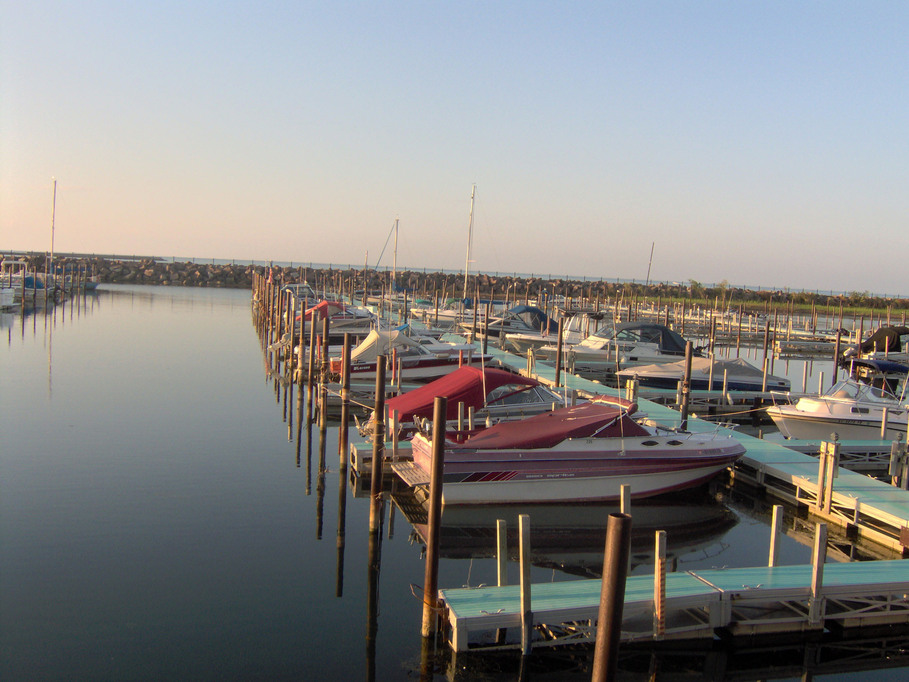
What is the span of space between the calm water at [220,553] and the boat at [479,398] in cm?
183

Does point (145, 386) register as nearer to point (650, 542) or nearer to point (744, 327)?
point (650, 542)

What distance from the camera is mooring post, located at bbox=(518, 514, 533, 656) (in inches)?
313

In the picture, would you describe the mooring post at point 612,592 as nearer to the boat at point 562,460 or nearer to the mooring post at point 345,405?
the boat at point 562,460

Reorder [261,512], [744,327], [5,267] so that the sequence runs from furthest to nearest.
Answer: [5,267] < [744,327] < [261,512]

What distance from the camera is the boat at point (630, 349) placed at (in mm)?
28609

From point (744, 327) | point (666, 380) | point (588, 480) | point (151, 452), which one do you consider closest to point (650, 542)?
point (588, 480)

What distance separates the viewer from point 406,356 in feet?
79.4

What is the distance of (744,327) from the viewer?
51125 mm

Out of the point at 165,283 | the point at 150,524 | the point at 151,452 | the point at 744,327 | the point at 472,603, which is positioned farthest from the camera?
the point at 165,283

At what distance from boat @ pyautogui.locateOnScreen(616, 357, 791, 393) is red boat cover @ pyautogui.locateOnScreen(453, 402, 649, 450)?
1107 cm

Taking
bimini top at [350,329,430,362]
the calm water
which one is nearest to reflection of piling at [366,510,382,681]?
the calm water

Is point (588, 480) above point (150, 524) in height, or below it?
above

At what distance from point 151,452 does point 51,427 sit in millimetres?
3604

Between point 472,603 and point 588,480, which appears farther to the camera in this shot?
point 588,480
